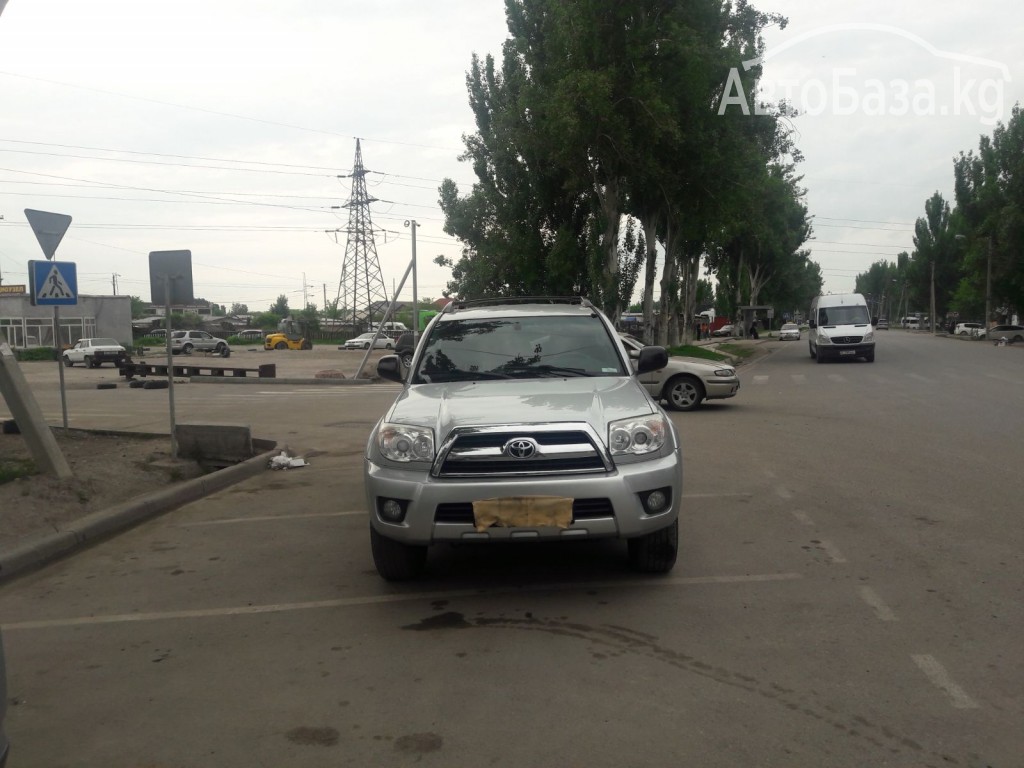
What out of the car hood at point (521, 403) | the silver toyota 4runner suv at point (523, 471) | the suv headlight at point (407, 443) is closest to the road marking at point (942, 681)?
the silver toyota 4runner suv at point (523, 471)

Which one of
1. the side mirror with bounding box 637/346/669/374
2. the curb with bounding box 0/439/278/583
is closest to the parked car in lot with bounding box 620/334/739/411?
the curb with bounding box 0/439/278/583

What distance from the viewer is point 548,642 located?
4406 millimetres

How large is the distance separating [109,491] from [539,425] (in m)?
5.31

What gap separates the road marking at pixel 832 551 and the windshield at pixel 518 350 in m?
1.80

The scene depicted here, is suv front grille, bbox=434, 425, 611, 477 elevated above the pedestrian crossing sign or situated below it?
below

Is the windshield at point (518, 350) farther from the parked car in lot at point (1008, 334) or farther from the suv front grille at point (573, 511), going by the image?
the parked car in lot at point (1008, 334)

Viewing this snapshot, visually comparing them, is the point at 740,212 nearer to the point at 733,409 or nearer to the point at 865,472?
the point at 733,409

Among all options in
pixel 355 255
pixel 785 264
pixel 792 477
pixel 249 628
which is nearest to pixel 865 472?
pixel 792 477

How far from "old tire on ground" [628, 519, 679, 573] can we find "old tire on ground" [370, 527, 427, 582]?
4.25 ft

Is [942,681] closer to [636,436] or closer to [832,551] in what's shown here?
[636,436]

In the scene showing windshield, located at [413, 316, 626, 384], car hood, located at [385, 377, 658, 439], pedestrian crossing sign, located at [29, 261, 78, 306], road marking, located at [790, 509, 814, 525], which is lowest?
road marking, located at [790, 509, 814, 525]

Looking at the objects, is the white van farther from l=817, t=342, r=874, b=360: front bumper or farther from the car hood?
the car hood

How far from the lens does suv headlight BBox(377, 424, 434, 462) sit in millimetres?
4957

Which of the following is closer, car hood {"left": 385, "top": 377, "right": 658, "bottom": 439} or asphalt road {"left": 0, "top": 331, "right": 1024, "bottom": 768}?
asphalt road {"left": 0, "top": 331, "right": 1024, "bottom": 768}
